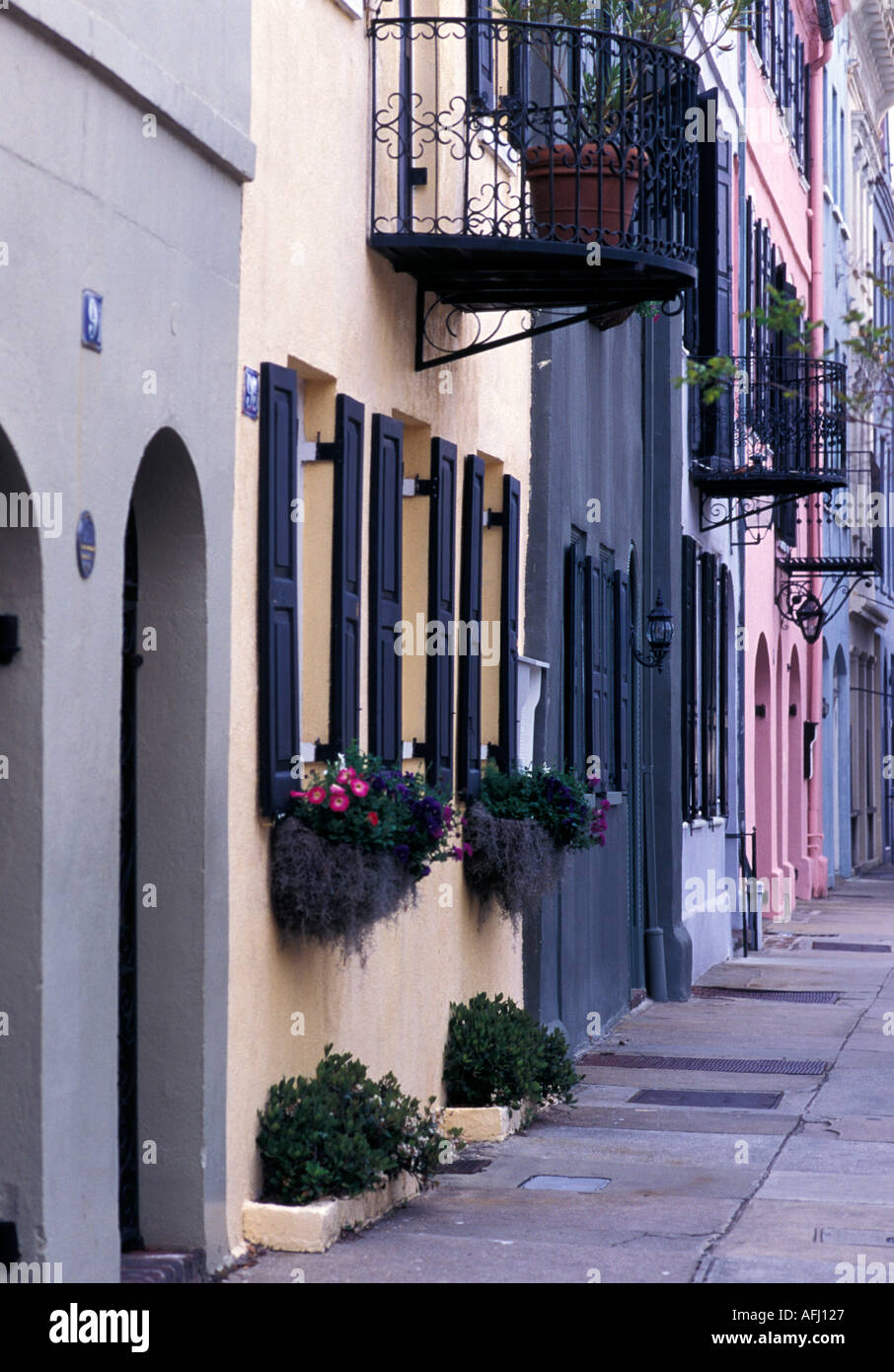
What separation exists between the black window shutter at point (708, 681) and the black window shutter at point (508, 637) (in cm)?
787

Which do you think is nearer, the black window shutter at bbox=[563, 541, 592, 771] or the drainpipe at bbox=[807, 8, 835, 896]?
the black window shutter at bbox=[563, 541, 592, 771]

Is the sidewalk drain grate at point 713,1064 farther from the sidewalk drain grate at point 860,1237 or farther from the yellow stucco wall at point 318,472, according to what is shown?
the sidewalk drain grate at point 860,1237

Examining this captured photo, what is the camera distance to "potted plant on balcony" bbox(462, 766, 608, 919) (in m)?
10.2

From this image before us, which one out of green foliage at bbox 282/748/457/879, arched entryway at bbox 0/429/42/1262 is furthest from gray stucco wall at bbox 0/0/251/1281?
green foliage at bbox 282/748/457/879

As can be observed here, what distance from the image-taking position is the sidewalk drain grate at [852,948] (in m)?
20.6

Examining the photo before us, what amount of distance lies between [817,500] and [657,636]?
1228 centimetres

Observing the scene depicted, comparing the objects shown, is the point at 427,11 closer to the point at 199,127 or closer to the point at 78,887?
the point at 199,127

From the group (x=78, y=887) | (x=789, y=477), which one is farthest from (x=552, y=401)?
(x=789, y=477)

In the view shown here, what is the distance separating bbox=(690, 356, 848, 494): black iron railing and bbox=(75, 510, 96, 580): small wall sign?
1262 centimetres

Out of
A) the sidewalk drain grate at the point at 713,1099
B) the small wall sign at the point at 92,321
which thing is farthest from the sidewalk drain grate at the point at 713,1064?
the small wall sign at the point at 92,321

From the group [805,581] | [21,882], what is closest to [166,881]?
[21,882]

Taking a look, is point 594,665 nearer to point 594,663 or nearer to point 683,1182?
point 594,663

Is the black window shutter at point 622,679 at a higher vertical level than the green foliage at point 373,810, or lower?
higher

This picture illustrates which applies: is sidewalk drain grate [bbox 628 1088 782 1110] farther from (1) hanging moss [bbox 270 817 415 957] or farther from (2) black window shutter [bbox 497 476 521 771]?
(1) hanging moss [bbox 270 817 415 957]
